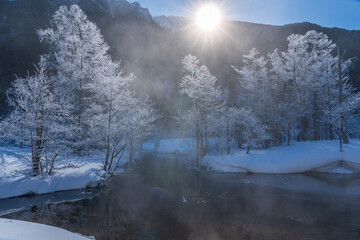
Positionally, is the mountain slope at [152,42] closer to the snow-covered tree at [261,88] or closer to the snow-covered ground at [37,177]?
the snow-covered tree at [261,88]

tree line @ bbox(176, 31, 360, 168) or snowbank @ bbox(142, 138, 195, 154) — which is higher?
tree line @ bbox(176, 31, 360, 168)

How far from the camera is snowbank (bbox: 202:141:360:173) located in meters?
16.9

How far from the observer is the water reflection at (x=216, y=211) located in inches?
282

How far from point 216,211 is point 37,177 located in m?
10.2

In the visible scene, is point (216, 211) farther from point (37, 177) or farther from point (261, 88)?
point (261, 88)

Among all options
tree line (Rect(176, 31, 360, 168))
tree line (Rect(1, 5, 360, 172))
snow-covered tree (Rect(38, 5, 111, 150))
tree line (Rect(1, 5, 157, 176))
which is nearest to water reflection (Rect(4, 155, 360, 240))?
tree line (Rect(1, 5, 157, 176))

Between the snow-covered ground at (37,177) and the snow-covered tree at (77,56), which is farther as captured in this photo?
the snow-covered tree at (77,56)

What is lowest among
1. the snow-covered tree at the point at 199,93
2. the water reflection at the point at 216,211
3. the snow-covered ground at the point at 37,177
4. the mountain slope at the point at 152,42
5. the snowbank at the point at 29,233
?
the water reflection at the point at 216,211

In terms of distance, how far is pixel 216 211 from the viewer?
929 centimetres

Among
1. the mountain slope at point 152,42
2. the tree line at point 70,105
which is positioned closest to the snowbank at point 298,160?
the tree line at point 70,105

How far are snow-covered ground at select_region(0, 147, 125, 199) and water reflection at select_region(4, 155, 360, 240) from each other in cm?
166

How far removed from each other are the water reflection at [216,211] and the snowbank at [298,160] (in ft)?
9.05

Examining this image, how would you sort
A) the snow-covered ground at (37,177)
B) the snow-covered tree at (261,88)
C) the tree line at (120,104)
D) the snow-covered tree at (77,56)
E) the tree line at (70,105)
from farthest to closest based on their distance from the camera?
the snow-covered tree at (261,88) → the snow-covered tree at (77,56) → the tree line at (120,104) → the tree line at (70,105) → the snow-covered ground at (37,177)

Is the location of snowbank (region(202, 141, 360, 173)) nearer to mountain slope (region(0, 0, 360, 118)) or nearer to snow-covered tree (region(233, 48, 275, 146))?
snow-covered tree (region(233, 48, 275, 146))
